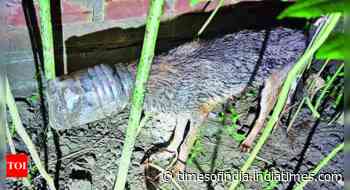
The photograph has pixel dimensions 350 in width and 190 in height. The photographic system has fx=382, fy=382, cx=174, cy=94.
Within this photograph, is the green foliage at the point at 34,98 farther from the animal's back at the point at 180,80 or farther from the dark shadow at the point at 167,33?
the animal's back at the point at 180,80

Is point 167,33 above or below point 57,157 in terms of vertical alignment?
above

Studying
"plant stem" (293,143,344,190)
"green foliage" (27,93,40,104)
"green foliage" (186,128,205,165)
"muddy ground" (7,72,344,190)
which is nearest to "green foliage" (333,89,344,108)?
"muddy ground" (7,72,344,190)

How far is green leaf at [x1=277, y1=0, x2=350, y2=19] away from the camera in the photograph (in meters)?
0.45

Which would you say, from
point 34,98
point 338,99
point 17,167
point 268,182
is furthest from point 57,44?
point 338,99

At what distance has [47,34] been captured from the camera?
4.00ft

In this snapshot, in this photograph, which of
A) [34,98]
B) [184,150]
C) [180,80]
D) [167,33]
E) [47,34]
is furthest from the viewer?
[167,33]

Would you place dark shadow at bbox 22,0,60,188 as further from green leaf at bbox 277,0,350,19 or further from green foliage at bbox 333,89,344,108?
green foliage at bbox 333,89,344,108

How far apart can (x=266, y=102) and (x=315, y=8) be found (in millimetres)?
1372

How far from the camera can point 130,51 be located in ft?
6.87

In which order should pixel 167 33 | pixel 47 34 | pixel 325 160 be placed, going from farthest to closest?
pixel 167 33, pixel 47 34, pixel 325 160

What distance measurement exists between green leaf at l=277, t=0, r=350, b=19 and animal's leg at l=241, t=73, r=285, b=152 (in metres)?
1.22

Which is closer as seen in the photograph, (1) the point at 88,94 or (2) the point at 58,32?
(1) the point at 88,94

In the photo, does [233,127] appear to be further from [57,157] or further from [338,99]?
[57,157]

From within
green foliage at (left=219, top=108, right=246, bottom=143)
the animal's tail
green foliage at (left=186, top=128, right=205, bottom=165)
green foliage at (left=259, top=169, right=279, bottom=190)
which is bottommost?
green foliage at (left=259, top=169, right=279, bottom=190)
